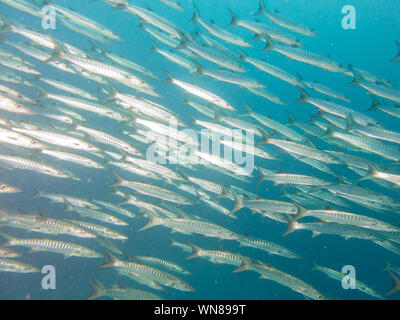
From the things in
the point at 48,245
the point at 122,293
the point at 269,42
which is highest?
the point at 269,42

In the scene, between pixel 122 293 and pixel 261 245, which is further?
pixel 261 245

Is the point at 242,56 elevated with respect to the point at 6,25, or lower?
lower

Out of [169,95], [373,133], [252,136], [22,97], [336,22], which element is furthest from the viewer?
[336,22]

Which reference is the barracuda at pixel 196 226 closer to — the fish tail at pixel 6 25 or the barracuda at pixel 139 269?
the barracuda at pixel 139 269

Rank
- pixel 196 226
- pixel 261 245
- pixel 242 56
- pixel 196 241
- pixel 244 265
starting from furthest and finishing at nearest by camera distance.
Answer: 1. pixel 196 241
2. pixel 242 56
3. pixel 261 245
4. pixel 196 226
5. pixel 244 265

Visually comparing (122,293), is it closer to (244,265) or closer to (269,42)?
(244,265)

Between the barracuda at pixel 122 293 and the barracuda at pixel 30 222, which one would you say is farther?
the barracuda at pixel 30 222

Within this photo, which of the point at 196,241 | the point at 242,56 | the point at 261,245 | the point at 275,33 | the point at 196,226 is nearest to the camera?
the point at 196,226

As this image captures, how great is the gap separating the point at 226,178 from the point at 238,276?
20.1ft

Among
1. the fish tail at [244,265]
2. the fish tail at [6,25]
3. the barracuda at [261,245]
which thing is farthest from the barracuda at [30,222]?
the fish tail at [6,25]

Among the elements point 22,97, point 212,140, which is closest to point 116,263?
point 212,140

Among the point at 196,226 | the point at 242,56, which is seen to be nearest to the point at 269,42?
the point at 242,56

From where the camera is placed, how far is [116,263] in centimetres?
571
